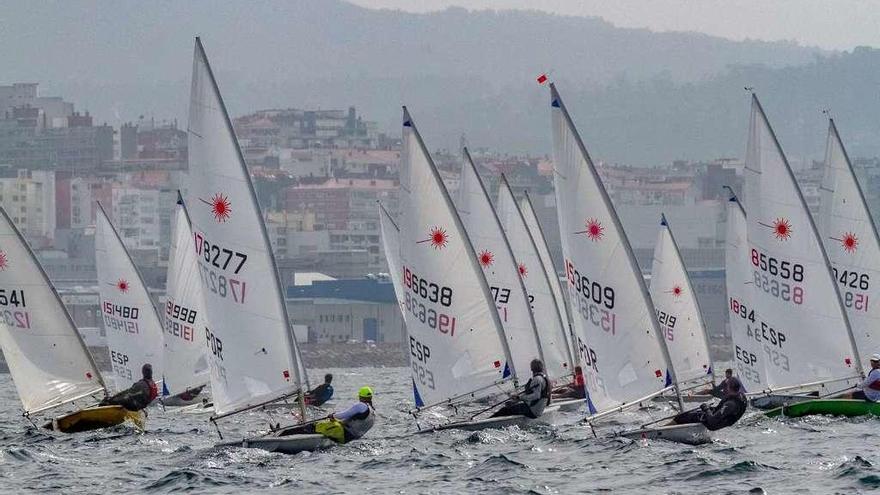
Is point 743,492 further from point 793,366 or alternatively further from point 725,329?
point 725,329

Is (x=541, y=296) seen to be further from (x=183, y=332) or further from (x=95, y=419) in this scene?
(x=95, y=419)

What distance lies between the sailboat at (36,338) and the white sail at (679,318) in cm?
1212

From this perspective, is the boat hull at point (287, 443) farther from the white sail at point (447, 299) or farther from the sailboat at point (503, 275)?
the sailboat at point (503, 275)

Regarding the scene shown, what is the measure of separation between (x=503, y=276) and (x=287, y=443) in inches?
432

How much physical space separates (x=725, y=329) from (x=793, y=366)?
10944cm

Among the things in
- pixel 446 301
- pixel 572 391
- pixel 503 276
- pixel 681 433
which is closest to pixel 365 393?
pixel 446 301

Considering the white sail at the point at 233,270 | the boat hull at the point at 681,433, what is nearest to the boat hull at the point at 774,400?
the boat hull at the point at 681,433

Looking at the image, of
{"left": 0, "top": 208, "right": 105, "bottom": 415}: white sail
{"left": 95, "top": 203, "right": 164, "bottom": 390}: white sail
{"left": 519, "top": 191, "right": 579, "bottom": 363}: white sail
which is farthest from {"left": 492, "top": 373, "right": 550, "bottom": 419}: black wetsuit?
{"left": 95, "top": 203, "right": 164, "bottom": 390}: white sail

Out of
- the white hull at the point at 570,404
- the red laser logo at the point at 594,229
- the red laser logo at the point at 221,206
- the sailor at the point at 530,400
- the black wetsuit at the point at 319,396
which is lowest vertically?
the black wetsuit at the point at 319,396

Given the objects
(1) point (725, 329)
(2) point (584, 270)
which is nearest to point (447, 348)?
(2) point (584, 270)

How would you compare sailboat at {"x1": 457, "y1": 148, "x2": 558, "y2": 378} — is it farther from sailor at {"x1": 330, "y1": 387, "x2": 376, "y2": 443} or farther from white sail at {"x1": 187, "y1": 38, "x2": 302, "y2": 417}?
white sail at {"x1": 187, "y1": 38, "x2": 302, "y2": 417}

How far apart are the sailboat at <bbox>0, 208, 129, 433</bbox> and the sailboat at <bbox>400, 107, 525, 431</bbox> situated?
22.6 ft

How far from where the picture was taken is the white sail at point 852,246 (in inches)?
1462

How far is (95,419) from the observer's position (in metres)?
32.0
